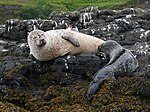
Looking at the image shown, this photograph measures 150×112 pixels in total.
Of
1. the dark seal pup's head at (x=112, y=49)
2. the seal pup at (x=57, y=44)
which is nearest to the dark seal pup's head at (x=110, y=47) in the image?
Result: the dark seal pup's head at (x=112, y=49)

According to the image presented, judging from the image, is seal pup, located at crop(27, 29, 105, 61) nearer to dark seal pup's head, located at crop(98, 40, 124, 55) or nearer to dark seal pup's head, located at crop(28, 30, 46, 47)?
dark seal pup's head, located at crop(28, 30, 46, 47)

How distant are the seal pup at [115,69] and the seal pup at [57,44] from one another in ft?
4.53

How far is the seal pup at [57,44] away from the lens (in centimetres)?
1334

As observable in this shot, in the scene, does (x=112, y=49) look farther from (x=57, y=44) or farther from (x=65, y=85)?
(x=65, y=85)

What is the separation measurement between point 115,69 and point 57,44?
2602 mm

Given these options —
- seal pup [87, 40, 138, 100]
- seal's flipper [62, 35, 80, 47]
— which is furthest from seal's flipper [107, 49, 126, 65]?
seal's flipper [62, 35, 80, 47]

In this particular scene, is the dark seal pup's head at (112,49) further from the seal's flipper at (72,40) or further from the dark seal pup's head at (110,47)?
the seal's flipper at (72,40)

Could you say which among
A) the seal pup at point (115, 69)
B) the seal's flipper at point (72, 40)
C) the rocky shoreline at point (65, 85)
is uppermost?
the seal's flipper at point (72, 40)

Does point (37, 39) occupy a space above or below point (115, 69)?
above

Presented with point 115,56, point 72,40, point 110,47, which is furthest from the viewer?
point 72,40

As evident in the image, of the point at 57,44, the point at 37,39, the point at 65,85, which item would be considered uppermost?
the point at 37,39

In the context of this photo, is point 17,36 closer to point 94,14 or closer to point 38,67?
point 94,14

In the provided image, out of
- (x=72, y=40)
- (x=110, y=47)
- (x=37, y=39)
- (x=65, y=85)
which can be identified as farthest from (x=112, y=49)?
(x=37, y=39)

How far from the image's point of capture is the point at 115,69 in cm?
1188
